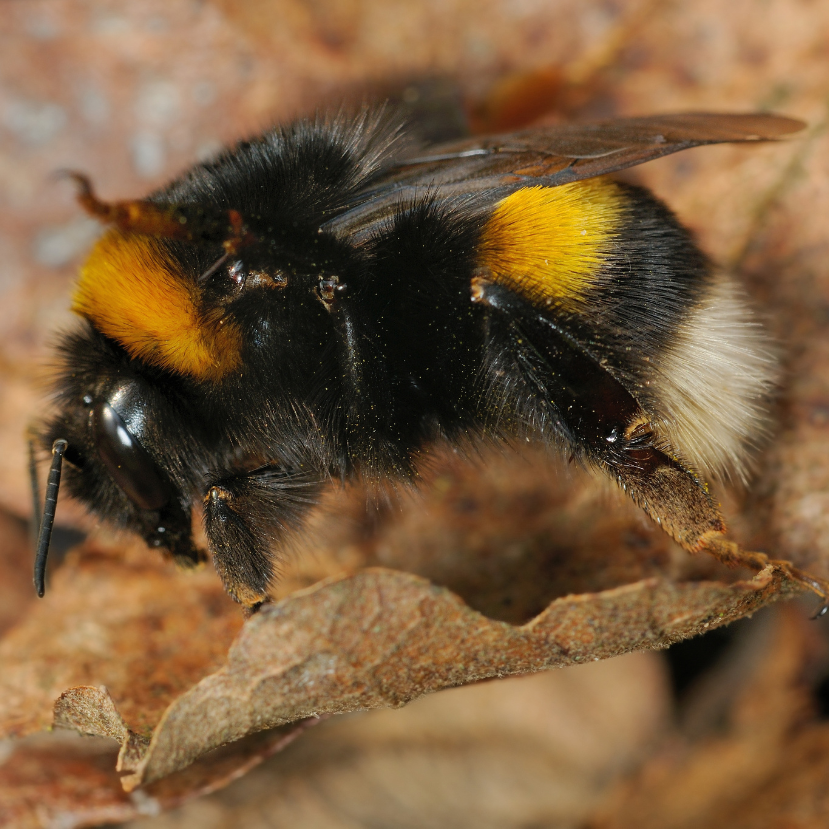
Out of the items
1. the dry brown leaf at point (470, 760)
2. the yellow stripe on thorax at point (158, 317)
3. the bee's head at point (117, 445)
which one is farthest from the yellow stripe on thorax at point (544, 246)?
the dry brown leaf at point (470, 760)

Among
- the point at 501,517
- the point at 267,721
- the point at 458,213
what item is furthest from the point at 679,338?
the point at 267,721

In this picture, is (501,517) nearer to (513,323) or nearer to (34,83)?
(513,323)

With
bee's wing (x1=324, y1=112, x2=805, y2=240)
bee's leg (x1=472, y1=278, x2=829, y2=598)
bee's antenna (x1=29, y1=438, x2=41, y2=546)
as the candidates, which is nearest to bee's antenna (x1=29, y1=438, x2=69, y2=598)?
bee's antenna (x1=29, y1=438, x2=41, y2=546)

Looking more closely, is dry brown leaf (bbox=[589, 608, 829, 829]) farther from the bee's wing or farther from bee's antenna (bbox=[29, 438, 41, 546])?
bee's antenna (bbox=[29, 438, 41, 546])

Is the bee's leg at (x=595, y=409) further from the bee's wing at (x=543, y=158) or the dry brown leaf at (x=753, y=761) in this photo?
the dry brown leaf at (x=753, y=761)

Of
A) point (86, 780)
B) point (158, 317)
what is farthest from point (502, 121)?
point (86, 780)

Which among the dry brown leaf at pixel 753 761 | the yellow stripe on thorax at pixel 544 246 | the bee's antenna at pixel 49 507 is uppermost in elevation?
the yellow stripe on thorax at pixel 544 246

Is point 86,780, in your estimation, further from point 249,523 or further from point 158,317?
point 158,317

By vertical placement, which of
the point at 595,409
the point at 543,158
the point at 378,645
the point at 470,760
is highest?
the point at 543,158
